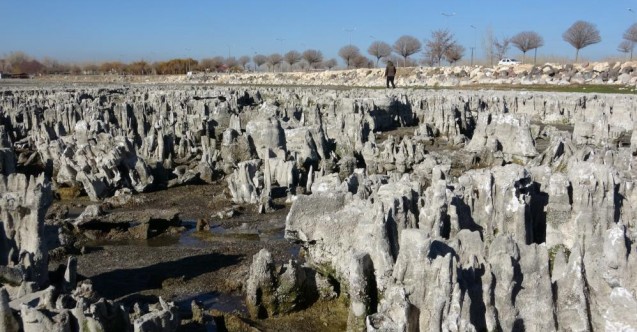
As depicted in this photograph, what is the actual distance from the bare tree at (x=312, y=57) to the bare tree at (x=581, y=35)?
43810 millimetres

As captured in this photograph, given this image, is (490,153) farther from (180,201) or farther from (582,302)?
(582,302)

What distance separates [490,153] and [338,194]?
11.3m

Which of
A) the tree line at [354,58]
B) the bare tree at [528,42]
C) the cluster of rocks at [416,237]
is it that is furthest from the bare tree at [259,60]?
the cluster of rocks at [416,237]

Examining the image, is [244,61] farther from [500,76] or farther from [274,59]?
[500,76]

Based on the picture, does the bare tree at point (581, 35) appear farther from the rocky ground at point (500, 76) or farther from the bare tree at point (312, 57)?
the bare tree at point (312, 57)

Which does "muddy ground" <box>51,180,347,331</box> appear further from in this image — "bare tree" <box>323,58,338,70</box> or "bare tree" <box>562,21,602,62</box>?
"bare tree" <box>323,58,338,70</box>

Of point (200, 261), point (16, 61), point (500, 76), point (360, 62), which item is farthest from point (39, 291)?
point (16, 61)

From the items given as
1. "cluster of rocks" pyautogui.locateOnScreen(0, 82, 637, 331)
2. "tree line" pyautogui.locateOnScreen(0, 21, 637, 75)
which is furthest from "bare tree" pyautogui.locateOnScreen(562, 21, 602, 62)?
"cluster of rocks" pyautogui.locateOnScreen(0, 82, 637, 331)

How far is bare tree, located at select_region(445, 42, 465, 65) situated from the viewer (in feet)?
236

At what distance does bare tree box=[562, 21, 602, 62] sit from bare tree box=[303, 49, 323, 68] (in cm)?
4381

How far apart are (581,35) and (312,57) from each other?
45.7m

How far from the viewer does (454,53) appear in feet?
237

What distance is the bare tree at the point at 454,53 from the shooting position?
72062 mm

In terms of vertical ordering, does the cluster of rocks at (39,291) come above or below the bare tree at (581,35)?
below
